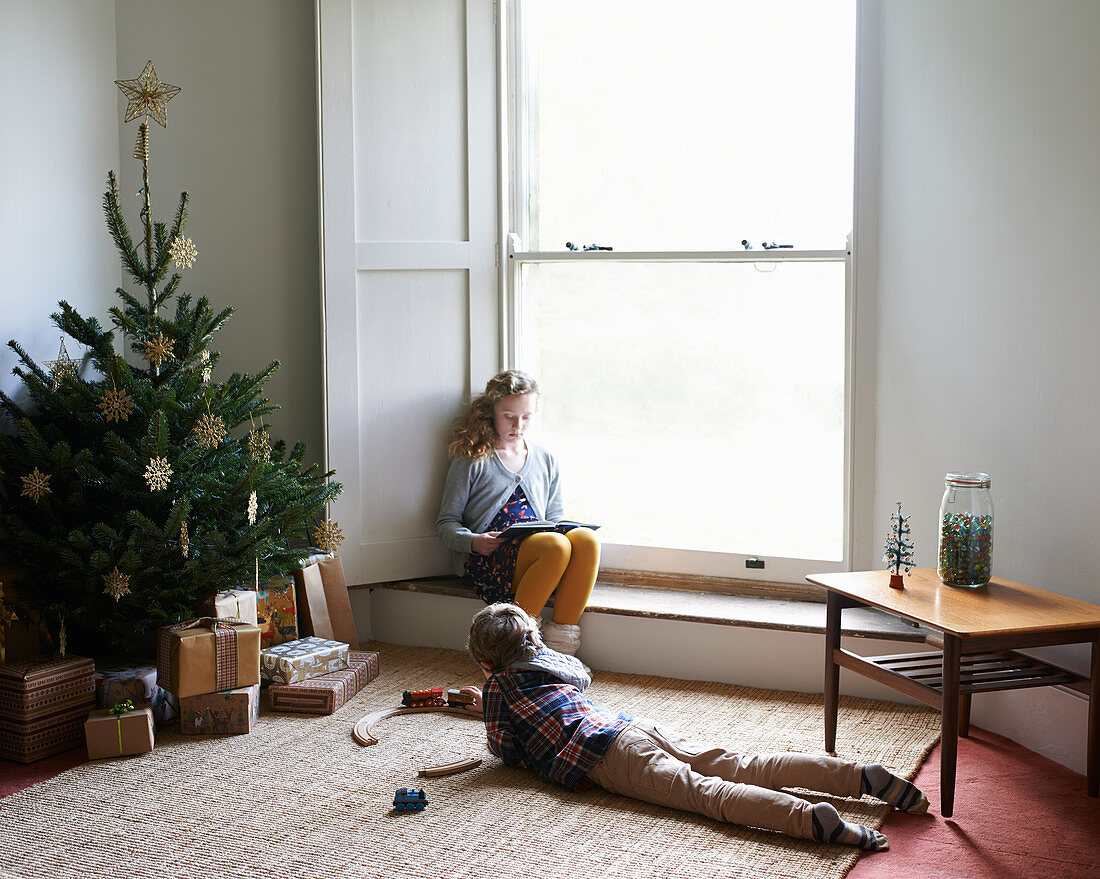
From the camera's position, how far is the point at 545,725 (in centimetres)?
261

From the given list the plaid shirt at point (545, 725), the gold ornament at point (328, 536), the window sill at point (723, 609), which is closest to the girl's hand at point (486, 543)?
the window sill at point (723, 609)

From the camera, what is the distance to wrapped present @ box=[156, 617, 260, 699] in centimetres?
290

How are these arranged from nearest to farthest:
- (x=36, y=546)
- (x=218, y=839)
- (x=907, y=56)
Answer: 1. (x=218, y=839)
2. (x=36, y=546)
3. (x=907, y=56)

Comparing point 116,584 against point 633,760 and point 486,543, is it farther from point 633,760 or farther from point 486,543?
point 633,760

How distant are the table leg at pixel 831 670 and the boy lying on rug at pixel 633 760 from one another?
0.40 m

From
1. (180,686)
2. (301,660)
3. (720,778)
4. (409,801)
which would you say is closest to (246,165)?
(301,660)

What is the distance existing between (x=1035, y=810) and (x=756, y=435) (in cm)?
165

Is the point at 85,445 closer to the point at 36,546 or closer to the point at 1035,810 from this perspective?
the point at 36,546

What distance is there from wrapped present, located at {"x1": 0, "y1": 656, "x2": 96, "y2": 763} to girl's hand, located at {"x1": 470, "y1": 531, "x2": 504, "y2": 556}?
51.1 inches

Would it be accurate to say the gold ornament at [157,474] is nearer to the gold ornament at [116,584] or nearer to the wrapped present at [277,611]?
the gold ornament at [116,584]

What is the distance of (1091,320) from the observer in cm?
267

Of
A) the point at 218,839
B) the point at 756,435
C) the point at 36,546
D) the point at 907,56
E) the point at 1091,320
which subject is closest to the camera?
the point at 218,839

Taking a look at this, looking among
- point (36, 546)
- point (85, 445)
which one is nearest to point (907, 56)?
point (85, 445)

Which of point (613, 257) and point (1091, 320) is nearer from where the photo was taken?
point (1091, 320)
